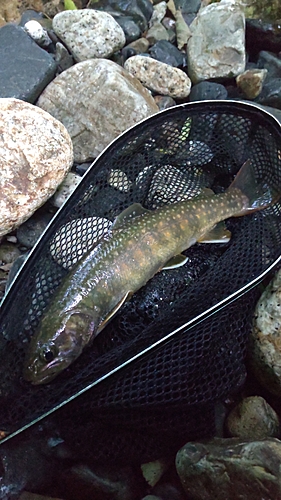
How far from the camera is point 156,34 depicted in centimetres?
379

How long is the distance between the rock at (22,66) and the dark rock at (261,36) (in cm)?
188

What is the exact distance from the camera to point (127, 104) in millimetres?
2998

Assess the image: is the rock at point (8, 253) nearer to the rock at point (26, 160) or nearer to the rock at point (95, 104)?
the rock at point (26, 160)

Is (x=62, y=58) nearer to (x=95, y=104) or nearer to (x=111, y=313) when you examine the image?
(x=95, y=104)

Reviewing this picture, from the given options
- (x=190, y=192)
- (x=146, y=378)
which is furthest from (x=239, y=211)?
(x=146, y=378)

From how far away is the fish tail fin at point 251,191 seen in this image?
2439 millimetres

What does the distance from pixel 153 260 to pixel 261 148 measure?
1.07 meters

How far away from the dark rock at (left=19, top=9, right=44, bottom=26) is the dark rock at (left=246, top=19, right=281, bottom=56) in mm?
1916

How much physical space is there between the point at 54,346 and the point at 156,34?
10.2 feet

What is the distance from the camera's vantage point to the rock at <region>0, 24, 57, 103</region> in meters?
3.10

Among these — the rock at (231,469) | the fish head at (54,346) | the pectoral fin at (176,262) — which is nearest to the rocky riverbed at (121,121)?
the rock at (231,469)

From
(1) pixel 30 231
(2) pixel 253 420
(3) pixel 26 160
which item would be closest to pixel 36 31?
(3) pixel 26 160

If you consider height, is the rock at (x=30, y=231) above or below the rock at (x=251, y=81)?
below

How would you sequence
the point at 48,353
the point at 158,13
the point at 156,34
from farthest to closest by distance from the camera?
the point at 158,13 → the point at 156,34 → the point at 48,353
